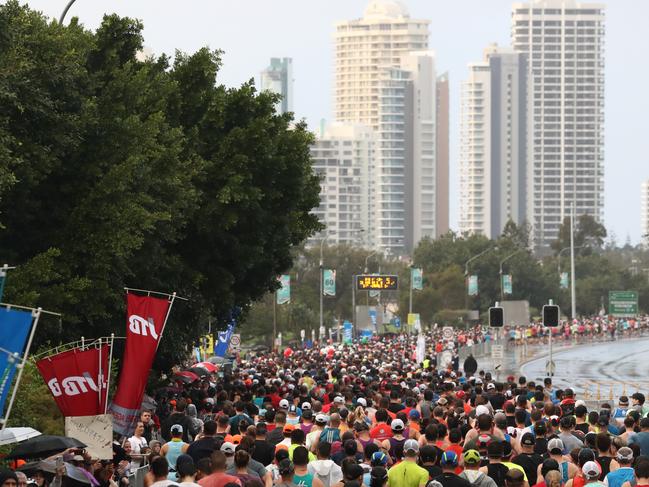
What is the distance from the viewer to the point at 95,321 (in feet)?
94.7

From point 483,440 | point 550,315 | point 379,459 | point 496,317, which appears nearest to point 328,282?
point 496,317

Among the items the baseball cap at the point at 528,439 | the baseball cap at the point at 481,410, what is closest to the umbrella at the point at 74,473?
the baseball cap at the point at 528,439

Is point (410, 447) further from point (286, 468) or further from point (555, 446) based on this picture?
point (555, 446)

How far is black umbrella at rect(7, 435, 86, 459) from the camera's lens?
1507cm

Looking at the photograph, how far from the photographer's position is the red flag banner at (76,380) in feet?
54.3

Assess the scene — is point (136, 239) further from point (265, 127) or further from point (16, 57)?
point (265, 127)

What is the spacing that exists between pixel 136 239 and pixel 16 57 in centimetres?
373

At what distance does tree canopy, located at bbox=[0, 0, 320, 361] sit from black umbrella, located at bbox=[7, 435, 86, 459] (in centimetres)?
781

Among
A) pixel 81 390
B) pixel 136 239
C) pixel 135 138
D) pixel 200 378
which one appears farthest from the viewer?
pixel 200 378

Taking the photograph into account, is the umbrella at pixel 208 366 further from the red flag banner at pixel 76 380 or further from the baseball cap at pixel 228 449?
the baseball cap at pixel 228 449

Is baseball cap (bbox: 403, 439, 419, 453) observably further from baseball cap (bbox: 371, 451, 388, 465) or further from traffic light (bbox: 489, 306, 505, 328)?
traffic light (bbox: 489, 306, 505, 328)

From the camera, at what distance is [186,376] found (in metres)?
37.8

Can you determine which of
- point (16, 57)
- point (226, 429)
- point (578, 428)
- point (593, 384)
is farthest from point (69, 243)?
point (593, 384)

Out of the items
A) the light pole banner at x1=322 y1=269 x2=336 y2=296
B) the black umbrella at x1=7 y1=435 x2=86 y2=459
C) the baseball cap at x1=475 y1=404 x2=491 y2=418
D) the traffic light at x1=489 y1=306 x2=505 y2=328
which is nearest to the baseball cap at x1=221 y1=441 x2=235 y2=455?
the black umbrella at x1=7 y1=435 x2=86 y2=459
